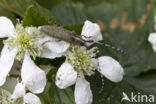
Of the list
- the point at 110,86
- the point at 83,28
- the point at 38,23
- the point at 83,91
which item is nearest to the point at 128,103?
the point at 110,86

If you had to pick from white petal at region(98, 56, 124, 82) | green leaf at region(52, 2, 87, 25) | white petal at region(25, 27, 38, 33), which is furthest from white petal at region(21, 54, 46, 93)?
green leaf at region(52, 2, 87, 25)

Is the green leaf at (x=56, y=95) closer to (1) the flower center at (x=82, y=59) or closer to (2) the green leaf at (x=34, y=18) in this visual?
(1) the flower center at (x=82, y=59)

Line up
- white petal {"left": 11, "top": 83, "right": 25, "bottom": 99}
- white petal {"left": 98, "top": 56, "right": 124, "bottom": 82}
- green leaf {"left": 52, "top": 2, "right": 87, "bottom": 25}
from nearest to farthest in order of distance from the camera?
white petal {"left": 11, "top": 83, "right": 25, "bottom": 99}, white petal {"left": 98, "top": 56, "right": 124, "bottom": 82}, green leaf {"left": 52, "top": 2, "right": 87, "bottom": 25}

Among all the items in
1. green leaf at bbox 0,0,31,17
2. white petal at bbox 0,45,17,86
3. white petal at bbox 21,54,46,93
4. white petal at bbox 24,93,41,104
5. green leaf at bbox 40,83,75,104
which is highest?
green leaf at bbox 0,0,31,17

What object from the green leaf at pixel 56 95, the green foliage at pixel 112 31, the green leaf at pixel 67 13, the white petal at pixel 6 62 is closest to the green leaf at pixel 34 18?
the green foliage at pixel 112 31

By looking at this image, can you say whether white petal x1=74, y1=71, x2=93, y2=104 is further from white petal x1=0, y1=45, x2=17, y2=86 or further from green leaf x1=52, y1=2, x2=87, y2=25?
green leaf x1=52, y1=2, x2=87, y2=25

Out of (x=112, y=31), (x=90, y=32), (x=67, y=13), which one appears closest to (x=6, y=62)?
(x=90, y=32)

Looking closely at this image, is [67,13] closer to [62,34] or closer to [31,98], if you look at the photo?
[62,34]
